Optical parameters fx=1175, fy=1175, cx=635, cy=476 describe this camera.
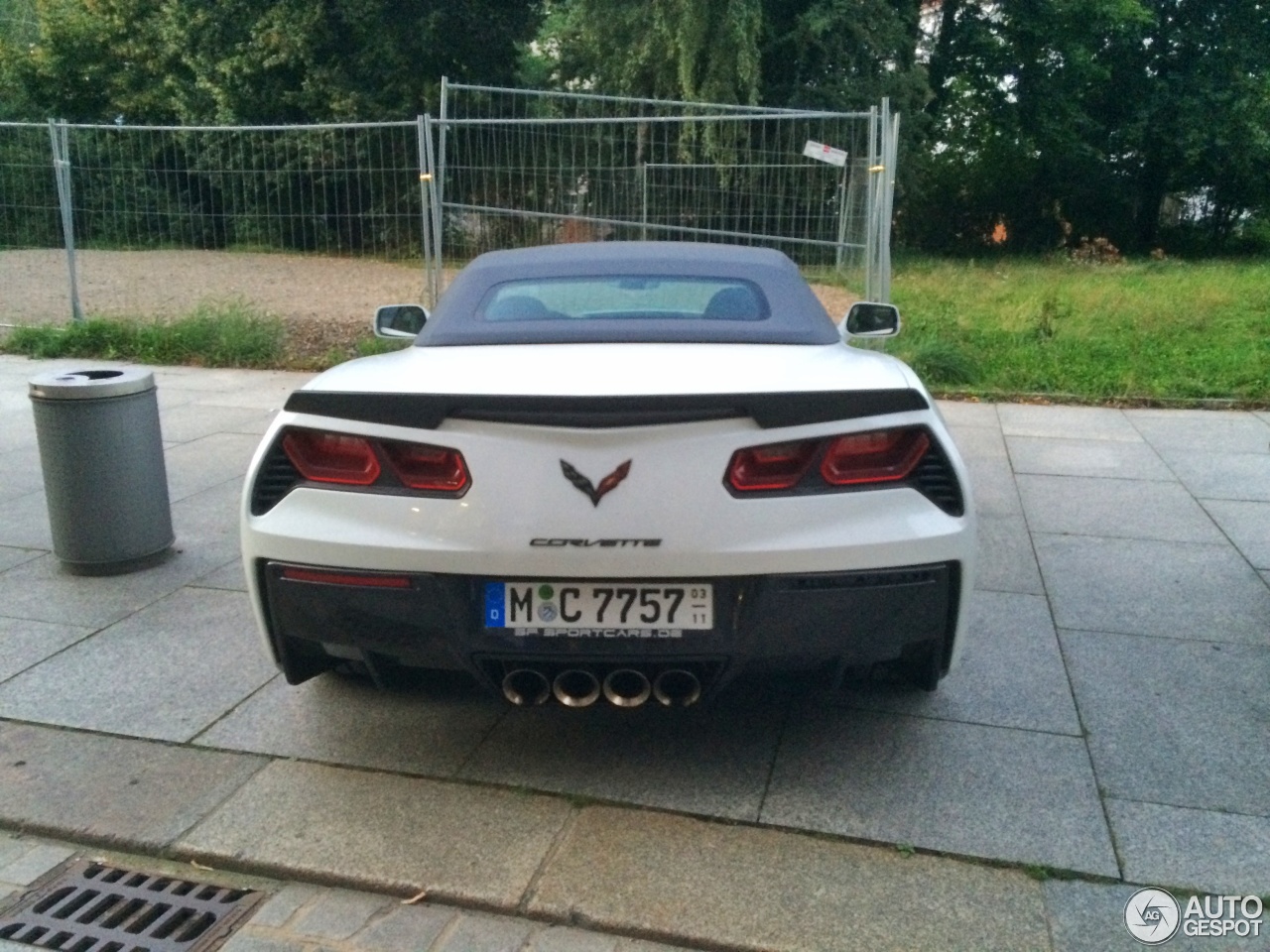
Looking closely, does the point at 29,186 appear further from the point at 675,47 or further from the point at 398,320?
the point at 675,47

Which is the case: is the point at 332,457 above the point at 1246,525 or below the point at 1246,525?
above

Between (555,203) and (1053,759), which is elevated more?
(555,203)

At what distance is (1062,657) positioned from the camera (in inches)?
167

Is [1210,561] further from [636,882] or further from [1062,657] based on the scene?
[636,882]

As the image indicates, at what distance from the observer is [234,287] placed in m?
12.0

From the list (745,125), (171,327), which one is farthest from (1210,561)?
(171,327)

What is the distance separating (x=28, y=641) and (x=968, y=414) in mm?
6719

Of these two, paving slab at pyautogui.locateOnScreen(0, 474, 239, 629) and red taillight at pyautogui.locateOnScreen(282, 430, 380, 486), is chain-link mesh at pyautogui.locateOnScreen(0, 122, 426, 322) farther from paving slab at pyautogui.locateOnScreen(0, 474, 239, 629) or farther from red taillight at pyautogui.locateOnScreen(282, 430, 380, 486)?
red taillight at pyautogui.locateOnScreen(282, 430, 380, 486)

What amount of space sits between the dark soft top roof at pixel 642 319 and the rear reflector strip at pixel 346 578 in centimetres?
114

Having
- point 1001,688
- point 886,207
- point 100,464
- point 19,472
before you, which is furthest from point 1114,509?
point 19,472

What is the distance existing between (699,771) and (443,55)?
23.3 m

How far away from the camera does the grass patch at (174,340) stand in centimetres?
1094

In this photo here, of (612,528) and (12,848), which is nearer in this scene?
(612,528)

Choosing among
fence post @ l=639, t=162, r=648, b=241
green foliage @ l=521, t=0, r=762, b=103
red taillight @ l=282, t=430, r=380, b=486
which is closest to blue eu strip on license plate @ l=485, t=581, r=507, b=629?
red taillight @ l=282, t=430, r=380, b=486
